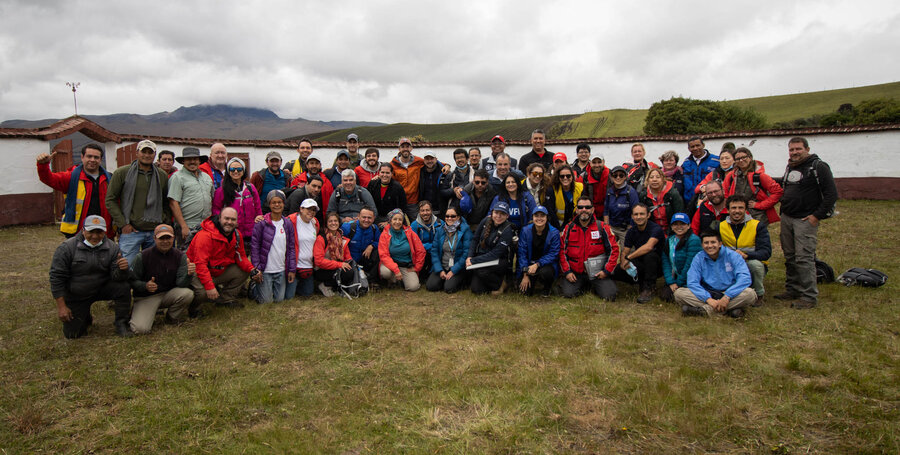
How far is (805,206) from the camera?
5297mm

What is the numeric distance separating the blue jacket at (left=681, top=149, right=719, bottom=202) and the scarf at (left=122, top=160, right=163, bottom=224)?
22.9 feet

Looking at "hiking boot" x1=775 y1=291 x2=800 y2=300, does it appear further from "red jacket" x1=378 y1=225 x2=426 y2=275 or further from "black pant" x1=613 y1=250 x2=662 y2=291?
"red jacket" x1=378 y1=225 x2=426 y2=275

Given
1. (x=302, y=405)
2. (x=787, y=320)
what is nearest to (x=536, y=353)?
(x=302, y=405)

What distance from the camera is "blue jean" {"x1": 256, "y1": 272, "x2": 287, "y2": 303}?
586cm

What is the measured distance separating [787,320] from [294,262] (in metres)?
5.72

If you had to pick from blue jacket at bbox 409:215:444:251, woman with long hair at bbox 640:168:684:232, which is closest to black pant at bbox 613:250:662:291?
woman with long hair at bbox 640:168:684:232

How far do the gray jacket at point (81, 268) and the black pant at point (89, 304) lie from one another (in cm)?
5

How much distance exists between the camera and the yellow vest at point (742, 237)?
5.32 m

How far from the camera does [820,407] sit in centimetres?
316

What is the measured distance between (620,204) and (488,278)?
2.07 m

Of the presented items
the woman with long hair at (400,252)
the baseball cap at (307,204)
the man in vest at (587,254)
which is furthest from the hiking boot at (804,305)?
the baseball cap at (307,204)

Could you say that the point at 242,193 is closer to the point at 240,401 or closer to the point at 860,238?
the point at 240,401

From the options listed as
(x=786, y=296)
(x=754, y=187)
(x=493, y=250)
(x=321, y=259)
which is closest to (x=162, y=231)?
(x=321, y=259)

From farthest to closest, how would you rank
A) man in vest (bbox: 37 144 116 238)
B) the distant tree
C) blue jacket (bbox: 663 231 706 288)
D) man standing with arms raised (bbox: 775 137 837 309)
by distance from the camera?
1. the distant tree
2. blue jacket (bbox: 663 231 706 288)
3. man standing with arms raised (bbox: 775 137 837 309)
4. man in vest (bbox: 37 144 116 238)
